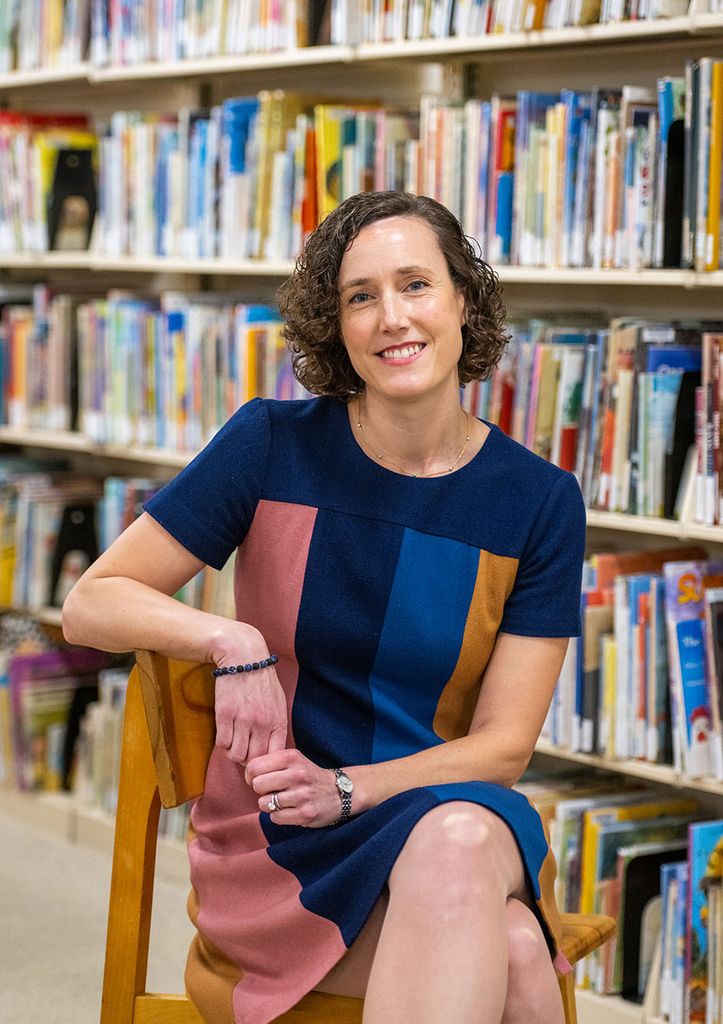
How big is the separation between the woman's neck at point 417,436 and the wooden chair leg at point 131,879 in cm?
40

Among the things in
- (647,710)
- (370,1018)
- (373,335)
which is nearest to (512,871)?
(370,1018)

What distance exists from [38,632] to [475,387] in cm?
152

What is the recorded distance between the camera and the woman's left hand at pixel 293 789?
152 centimetres

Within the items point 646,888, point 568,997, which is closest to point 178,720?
point 568,997

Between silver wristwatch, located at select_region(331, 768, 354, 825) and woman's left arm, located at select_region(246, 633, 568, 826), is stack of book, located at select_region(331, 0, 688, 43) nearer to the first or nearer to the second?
woman's left arm, located at select_region(246, 633, 568, 826)

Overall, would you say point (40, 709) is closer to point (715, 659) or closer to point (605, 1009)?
point (605, 1009)

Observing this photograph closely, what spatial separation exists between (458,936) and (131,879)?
377 millimetres

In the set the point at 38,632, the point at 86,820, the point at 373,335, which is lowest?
the point at 86,820

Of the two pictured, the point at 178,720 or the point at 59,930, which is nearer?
the point at 178,720

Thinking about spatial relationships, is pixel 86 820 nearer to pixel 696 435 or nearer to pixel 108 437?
pixel 108 437

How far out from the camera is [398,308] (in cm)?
168

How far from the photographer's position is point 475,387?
2.56 metres

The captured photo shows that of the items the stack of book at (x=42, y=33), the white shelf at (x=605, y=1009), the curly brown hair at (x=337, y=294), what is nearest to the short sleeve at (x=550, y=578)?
the curly brown hair at (x=337, y=294)

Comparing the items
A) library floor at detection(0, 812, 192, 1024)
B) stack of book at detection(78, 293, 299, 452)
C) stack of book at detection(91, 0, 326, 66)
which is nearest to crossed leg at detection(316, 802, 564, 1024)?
library floor at detection(0, 812, 192, 1024)
